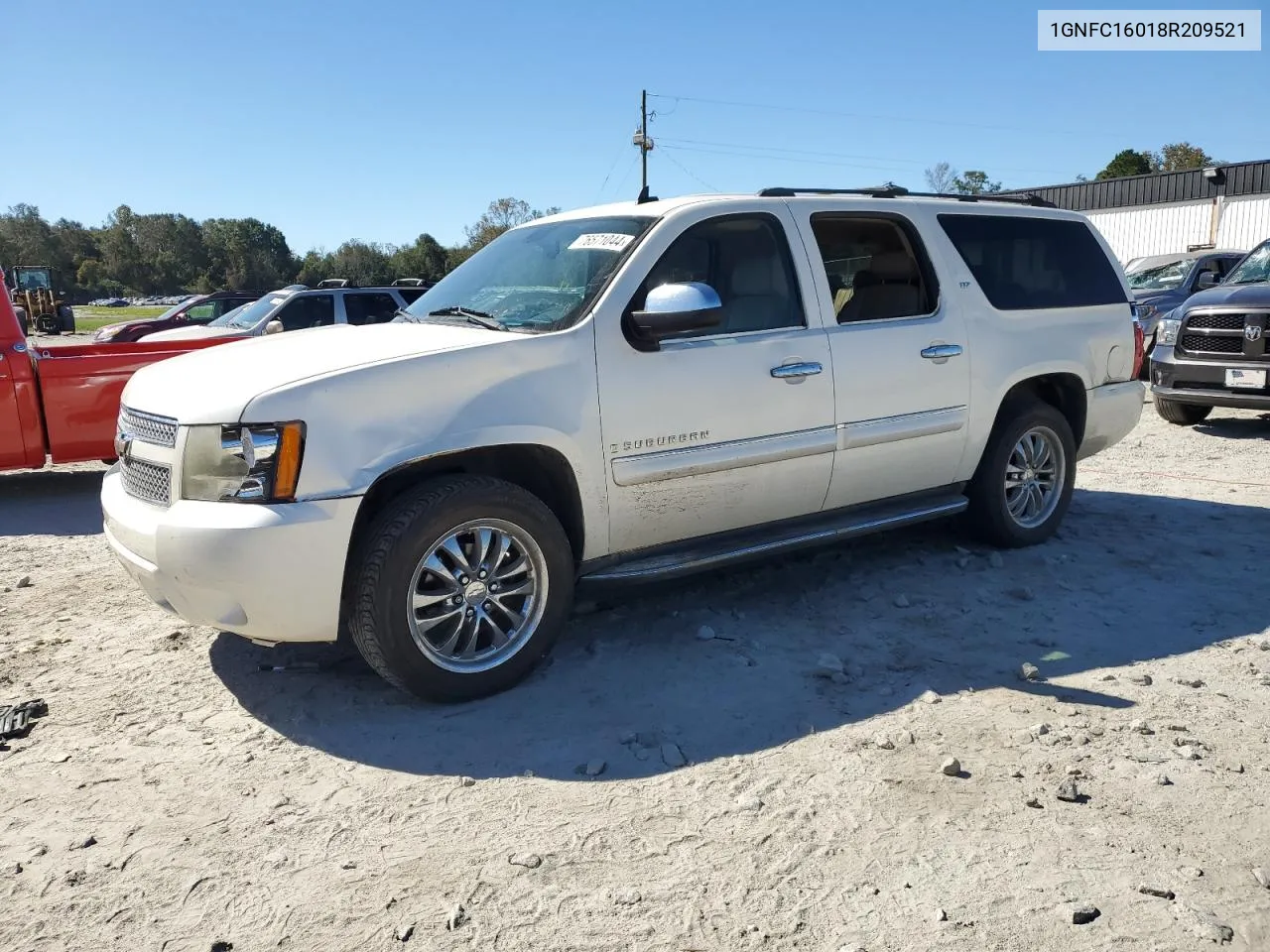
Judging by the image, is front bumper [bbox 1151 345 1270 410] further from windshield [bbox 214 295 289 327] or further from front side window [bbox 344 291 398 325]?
windshield [bbox 214 295 289 327]

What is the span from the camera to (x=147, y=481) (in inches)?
150

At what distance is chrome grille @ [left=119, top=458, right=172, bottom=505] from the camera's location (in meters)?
3.66

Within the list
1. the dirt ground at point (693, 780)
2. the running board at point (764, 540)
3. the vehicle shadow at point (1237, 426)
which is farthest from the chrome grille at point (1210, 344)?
the running board at point (764, 540)

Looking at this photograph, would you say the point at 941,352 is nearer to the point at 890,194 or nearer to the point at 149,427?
the point at 890,194

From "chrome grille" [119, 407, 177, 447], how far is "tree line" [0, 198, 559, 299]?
264ft

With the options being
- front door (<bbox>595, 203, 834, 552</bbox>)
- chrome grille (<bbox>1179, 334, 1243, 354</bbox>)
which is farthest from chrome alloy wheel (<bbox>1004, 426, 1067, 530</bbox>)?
chrome grille (<bbox>1179, 334, 1243, 354</bbox>)

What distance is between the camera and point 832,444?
15.3 feet

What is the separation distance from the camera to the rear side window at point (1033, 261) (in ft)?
17.9

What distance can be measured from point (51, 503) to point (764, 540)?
6.06m

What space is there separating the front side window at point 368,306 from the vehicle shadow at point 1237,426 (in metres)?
10.2

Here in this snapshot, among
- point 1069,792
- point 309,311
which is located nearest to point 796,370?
point 1069,792

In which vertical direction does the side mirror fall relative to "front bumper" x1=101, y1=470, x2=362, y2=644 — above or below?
above

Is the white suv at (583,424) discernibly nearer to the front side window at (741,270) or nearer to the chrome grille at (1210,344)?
the front side window at (741,270)

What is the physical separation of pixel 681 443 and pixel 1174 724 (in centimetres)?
210
